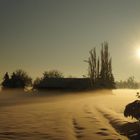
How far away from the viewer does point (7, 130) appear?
682 inches

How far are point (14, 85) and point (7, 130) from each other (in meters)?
73.2

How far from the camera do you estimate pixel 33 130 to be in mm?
17438

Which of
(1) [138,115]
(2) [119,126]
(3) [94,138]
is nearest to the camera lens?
(3) [94,138]

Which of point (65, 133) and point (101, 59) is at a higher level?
point (101, 59)

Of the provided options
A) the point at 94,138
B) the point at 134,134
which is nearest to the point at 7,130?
the point at 94,138

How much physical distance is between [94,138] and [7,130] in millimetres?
3705

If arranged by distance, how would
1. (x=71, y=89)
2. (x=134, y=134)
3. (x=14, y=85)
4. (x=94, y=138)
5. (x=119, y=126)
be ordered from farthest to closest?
(x=14, y=85), (x=71, y=89), (x=119, y=126), (x=134, y=134), (x=94, y=138)

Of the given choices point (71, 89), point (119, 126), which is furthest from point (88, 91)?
point (119, 126)

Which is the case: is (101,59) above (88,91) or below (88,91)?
above

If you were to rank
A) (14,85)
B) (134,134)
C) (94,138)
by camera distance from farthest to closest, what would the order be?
(14,85) < (134,134) < (94,138)

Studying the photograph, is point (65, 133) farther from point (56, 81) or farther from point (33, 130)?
point (56, 81)

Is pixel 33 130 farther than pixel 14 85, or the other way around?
pixel 14 85

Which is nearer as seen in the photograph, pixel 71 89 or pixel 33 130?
pixel 33 130

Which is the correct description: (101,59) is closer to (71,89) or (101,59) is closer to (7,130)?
(71,89)
